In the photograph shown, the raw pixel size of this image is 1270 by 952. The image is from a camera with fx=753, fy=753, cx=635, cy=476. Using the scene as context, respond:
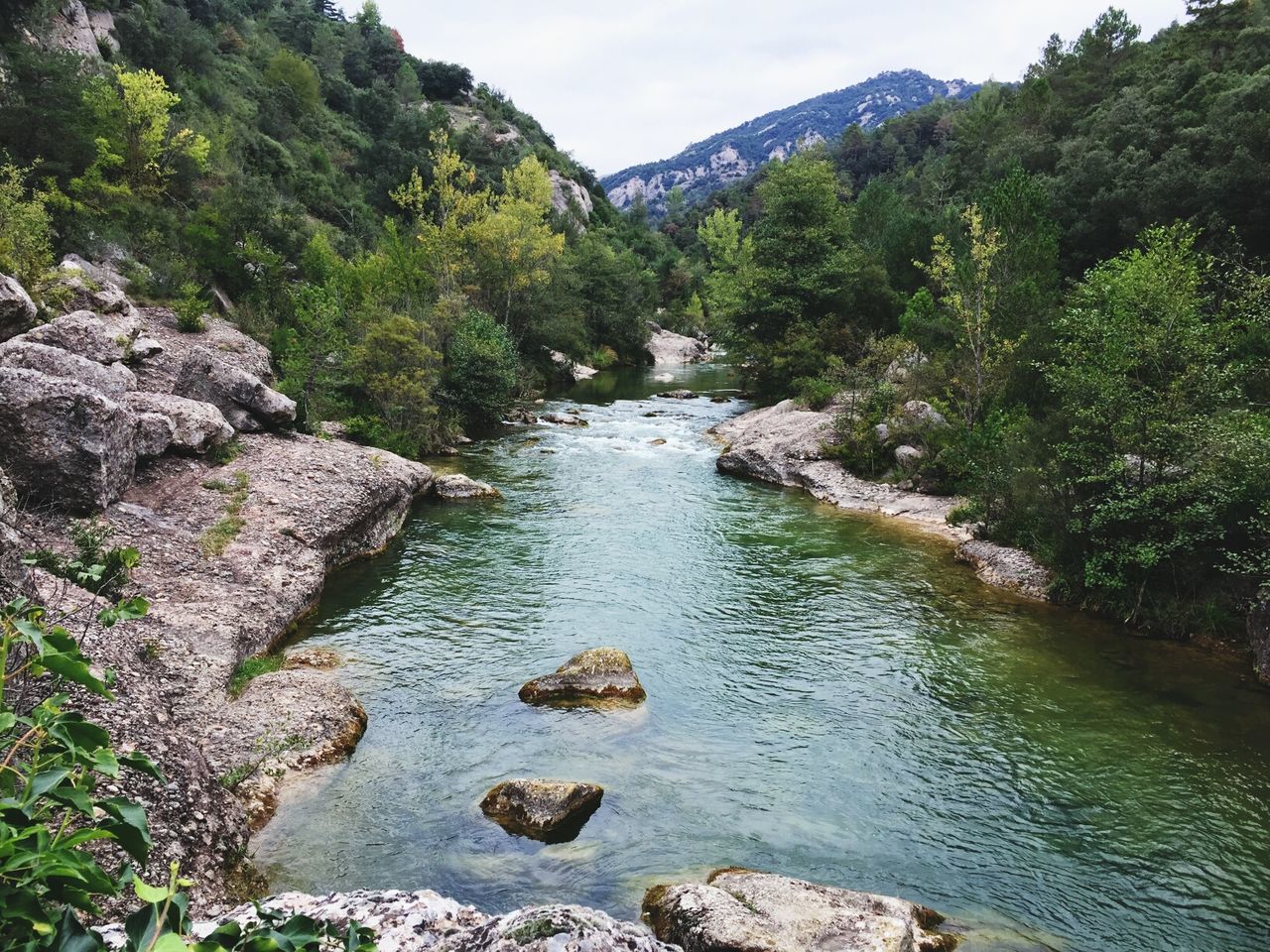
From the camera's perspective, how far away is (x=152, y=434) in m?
18.3

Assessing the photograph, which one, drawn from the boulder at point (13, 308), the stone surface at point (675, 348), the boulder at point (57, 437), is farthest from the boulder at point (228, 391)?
the stone surface at point (675, 348)

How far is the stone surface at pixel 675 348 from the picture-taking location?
8106cm

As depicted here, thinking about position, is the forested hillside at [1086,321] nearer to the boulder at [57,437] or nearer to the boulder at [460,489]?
the boulder at [460,489]

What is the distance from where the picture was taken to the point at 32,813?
2.40 meters

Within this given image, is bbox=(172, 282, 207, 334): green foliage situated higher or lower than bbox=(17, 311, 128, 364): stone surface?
higher

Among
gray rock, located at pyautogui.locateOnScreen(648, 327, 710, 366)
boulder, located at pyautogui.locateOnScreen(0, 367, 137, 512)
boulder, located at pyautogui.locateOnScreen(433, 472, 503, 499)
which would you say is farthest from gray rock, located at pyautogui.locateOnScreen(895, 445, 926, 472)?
gray rock, located at pyautogui.locateOnScreen(648, 327, 710, 366)

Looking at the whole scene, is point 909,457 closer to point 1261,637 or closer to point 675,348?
point 1261,637

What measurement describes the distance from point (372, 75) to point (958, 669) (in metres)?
117

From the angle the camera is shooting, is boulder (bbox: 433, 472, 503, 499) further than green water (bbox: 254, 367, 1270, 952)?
Yes

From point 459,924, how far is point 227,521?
13.7m

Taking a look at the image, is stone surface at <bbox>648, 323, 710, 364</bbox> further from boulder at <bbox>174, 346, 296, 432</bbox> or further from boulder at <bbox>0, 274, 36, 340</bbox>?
boulder at <bbox>0, 274, 36, 340</bbox>

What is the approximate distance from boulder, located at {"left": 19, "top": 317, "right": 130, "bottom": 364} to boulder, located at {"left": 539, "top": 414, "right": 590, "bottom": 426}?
74.7 feet

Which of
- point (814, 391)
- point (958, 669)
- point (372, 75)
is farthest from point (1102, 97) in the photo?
point (372, 75)

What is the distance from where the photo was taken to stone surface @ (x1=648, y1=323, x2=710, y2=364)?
81062 millimetres
